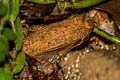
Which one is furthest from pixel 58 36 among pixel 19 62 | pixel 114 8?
pixel 114 8

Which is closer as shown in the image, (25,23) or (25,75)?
(25,75)

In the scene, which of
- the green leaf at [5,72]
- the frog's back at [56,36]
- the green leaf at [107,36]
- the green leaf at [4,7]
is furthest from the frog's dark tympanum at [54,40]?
the green leaf at [4,7]

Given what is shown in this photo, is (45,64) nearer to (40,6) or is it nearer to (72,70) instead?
(72,70)

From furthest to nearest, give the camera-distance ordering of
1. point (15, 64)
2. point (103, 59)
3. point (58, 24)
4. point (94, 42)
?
1. point (94, 42)
2. point (58, 24)
3. point (15, 64)
4. point (103, 59)

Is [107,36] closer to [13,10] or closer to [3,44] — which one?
[13,10]

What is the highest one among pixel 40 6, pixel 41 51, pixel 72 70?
pixel 40 6

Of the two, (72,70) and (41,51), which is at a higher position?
(41,51)

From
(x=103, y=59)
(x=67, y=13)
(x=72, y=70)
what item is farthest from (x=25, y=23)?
(x=103, y=59)

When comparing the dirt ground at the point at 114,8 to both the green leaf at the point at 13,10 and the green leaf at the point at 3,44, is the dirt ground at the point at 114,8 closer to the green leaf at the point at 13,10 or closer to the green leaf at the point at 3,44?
the green leaf at the point at 13,10
